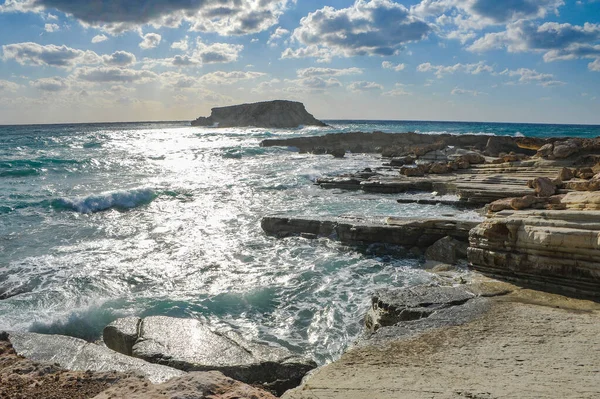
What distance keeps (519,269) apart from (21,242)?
11.6 m

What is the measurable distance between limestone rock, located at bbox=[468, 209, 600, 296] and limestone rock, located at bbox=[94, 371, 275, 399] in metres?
5.08

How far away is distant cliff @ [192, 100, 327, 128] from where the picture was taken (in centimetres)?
10162

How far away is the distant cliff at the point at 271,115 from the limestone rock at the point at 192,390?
99.0 m

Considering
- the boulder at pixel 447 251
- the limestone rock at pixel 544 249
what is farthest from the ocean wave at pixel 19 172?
the limestone rock at pixel 544 249

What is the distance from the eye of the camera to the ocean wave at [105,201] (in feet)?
53.0

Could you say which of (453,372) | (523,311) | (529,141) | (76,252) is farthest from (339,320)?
(529,141)

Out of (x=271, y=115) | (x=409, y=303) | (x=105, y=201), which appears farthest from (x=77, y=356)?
(x=271, y=115)

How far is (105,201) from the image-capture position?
1667 cm

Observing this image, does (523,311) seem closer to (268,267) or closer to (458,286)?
(458,286)

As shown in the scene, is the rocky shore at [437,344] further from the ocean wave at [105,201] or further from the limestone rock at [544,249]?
the ocean wave at [105,201]

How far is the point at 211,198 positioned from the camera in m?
18.0

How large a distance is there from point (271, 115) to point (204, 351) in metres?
99.5

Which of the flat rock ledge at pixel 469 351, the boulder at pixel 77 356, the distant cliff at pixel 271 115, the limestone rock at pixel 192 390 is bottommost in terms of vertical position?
the boulder at pixel 77 356

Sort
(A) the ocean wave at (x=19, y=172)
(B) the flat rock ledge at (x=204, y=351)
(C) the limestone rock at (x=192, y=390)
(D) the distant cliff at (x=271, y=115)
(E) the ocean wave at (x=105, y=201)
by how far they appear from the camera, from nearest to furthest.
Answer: (C) the limestone rock at (x=192, y=390) < (B) the flat rock ledge at (x=204, y=351) < (E) the ocean wave at (x=105, y=201) < (A) the ocean wave at (x=19, y=172) < (D) the distant cliff at (x=271, y=115)
